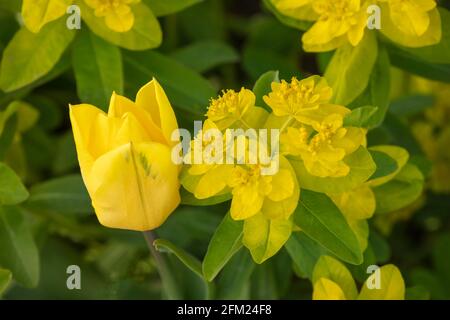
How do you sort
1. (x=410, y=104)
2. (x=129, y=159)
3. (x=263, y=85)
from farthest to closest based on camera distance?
(x=410, y=104) < (x=263, y=85) < (x=129, y=159)

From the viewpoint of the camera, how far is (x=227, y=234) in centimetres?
68

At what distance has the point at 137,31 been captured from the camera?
78cm

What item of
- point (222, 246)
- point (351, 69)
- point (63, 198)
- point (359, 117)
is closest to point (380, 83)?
point (351, 69)

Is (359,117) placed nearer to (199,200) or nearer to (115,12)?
(199,200)

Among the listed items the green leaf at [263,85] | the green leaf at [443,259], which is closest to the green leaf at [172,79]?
the green leaf at [263,85]

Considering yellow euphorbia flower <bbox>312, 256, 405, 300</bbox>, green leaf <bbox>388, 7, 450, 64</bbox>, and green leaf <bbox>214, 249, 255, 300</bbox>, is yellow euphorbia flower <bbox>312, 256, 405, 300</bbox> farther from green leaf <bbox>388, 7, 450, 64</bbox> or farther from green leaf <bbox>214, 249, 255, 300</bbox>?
green leaf <bbox>388, 7, 450, 64</bbox>

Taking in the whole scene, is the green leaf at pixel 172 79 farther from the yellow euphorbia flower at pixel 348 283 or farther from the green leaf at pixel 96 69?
the yellow euphorbia flower at pixel 348 283

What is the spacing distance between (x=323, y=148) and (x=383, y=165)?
3.2 inches

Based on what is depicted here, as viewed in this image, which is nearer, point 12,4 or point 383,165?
point 383,165

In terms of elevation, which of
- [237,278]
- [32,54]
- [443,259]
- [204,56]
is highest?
[32,54]

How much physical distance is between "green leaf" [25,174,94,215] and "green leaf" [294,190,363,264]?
284 millimetres

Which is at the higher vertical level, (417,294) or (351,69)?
(351,69)

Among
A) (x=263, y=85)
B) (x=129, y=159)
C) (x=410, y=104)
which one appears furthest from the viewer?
(x=410, y=104)

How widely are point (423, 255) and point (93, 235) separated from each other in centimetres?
47
